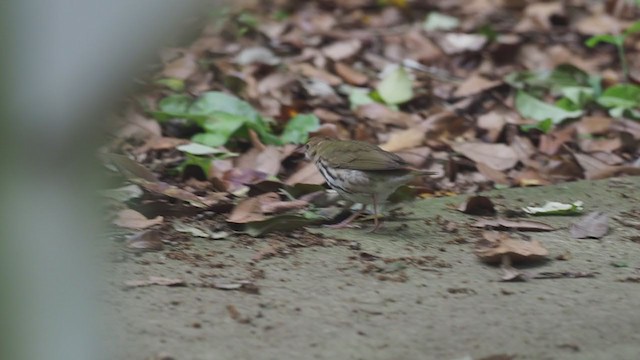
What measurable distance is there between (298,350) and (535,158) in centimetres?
292

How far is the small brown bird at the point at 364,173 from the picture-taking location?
3.80 metres

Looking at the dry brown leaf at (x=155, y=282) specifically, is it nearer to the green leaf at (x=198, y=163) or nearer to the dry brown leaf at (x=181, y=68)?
the green leaf at (x=198, y=163)

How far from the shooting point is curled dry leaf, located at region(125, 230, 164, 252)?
3422mm

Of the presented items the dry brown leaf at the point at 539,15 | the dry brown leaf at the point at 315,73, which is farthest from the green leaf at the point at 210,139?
the dry brown leaf at the point at 539,15

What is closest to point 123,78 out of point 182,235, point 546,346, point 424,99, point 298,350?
point 298,350

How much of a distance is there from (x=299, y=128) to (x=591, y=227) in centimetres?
179

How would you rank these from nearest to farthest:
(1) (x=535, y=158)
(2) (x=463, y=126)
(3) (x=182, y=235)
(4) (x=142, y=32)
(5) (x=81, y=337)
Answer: (4) (x=142, y=32)
(5) (x=81, y=337)
(3) (x=182, y=235)
(1) (x=535, y=158)
(2) (x=463, y=126)

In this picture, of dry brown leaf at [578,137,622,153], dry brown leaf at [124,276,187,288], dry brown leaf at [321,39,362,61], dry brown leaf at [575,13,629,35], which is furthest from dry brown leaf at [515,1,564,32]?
dry brown leaf at [124,276,187,288]

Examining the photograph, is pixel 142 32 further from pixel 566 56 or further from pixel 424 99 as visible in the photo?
pixel 566 56

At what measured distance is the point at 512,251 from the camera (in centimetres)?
335

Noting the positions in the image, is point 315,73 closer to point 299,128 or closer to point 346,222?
point 299,128

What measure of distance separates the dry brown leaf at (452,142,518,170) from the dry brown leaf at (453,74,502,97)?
1021mm

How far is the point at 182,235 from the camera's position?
12.0 ft

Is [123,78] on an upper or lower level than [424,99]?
upper
